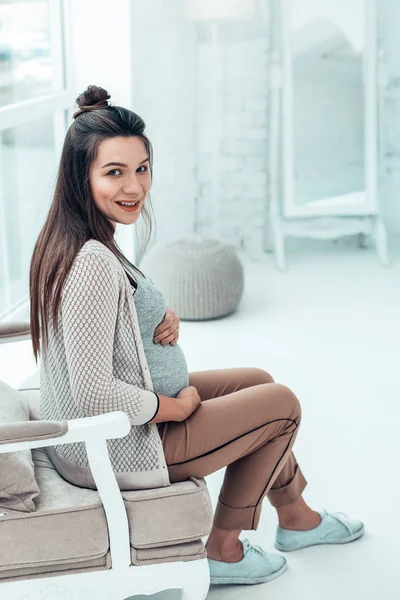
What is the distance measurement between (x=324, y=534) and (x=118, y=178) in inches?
46.6

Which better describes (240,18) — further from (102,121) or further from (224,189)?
(102,121)

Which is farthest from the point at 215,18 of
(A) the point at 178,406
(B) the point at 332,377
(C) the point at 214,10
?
(A) the point at 178,406

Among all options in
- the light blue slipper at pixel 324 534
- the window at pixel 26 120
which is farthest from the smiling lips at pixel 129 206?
the window at pixel 26 120

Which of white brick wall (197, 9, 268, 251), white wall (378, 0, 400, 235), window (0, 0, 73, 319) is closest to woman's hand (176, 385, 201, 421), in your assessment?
window (0, 0, 73, 319)

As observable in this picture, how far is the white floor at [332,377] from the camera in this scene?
2285 mm

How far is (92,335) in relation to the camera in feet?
5.71

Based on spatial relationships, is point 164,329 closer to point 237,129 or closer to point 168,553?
point 168,553

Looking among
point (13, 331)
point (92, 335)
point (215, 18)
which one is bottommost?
point (13, 331)

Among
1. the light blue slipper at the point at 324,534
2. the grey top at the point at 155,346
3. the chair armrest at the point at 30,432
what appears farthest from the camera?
the light blue slipper at the point at 324,534

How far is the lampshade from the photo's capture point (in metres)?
5.12

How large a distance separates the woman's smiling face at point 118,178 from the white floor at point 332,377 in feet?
3.25

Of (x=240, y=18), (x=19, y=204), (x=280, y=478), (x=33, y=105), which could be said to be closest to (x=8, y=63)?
(x=33, y=105)

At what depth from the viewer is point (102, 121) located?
1870 mm

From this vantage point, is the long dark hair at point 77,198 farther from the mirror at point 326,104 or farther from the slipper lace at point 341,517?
the mirror at point 326,104
